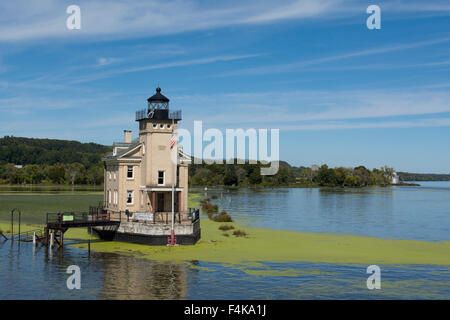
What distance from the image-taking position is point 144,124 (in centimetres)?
4778

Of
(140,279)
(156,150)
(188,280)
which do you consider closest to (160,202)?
(156,150)

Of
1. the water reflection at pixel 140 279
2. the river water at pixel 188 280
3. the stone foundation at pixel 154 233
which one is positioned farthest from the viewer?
the stone foundation at pixel 154 233

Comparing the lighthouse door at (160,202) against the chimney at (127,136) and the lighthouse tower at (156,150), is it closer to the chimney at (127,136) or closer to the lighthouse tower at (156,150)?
the lighthouse tower at (156,150)

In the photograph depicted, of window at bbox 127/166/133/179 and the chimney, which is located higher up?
the chimney

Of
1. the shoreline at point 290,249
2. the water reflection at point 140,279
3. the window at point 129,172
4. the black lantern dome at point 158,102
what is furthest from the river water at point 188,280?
the black lantern dome at point 158,102

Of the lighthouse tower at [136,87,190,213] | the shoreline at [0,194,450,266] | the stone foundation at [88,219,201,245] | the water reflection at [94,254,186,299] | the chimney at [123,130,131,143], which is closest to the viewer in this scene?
the water reflection at [94,254,186,299]

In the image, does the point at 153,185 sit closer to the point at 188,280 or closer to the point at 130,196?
the point at 130,196

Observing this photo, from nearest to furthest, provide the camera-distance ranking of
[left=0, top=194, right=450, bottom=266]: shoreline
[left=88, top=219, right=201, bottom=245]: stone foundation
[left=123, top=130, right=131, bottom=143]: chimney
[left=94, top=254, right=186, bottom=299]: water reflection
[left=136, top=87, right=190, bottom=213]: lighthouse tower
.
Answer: [left=94, top=254, right=186, bottom=299]: water reflection
[left=0, top=194, right=450, bottom=266]: shoreline
[left=88, top=219, right=201, bottom=245]: stone foundation
[left=136, top=87, right=190, bottom=213]: lighthouse tower
[left=123, top=130, right=131, bottom=143]: chimney

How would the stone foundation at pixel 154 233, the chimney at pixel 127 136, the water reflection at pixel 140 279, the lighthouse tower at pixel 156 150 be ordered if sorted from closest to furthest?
the water reflection at pixel 140 279 < the stone foundation at pixel 154 233 < the lighthouse tower at pixel 156 150 < the chimney at pixel 127 136

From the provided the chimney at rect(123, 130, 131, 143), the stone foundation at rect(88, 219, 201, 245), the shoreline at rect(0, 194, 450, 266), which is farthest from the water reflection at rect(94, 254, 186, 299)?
the chimney at rect(123, 130, 131, 143)

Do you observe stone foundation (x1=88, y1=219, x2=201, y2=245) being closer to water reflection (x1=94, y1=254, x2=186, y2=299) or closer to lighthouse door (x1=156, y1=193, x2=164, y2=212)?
lighthouse door (x1=156, y1=193, x2=164, y2=212)

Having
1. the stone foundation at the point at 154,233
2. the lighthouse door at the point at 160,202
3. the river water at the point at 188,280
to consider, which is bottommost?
the river water at the point at 188,280
